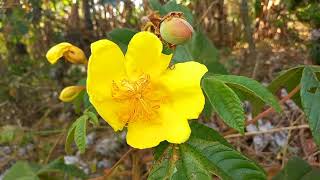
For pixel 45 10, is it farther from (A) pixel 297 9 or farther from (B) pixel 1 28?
(A) pixel 297 9

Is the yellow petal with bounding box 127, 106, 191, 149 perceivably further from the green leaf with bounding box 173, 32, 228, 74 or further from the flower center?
the green leaf with bounding box 173, 32, 228, 74

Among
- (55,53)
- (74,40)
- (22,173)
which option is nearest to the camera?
(55,53)

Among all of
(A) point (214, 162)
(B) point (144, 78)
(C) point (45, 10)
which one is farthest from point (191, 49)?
(C) point (45, 10)

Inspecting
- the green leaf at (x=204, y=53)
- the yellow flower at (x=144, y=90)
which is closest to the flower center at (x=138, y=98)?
the yellow flower at (x=144, y=90)

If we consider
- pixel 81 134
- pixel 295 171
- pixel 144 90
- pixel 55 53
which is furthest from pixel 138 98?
pixel 295 171

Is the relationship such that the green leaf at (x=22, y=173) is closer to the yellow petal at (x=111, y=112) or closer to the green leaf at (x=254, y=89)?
the yellow petal at (x=111, y=112)

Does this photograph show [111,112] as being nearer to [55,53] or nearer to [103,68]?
[103,68]
